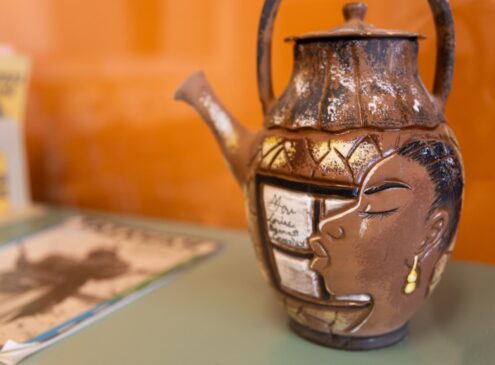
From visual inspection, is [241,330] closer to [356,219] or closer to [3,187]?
[356,219]

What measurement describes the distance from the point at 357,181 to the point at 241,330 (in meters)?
0.26

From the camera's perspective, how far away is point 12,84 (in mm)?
1098

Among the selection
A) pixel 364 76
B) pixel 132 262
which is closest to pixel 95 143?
pixel 132 262

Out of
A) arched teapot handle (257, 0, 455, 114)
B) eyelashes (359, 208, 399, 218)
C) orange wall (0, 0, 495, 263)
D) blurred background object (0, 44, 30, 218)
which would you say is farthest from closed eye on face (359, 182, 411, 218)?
blurred background object (0, 44, 30, 218)

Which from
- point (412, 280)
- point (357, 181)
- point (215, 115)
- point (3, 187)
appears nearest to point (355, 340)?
point (412, 280)

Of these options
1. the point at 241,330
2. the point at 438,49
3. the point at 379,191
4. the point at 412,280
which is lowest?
the point at 241,330

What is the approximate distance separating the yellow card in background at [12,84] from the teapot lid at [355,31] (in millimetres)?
798

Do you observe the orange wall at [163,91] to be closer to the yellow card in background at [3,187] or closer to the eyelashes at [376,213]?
the yellow card in background at [3,187]

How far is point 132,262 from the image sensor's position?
2.72 ft

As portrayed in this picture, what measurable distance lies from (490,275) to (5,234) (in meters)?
0.89

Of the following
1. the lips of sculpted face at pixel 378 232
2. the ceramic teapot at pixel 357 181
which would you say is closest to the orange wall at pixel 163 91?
the ceramic teapot at pixel 357 181

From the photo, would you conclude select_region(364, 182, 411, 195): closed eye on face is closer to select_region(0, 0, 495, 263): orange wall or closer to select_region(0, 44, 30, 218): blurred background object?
select_region(0, 0, 495, 263): orange wall

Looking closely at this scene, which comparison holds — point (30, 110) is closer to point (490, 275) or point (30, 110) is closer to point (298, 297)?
point (298, 297)

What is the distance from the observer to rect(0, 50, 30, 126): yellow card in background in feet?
3.55
